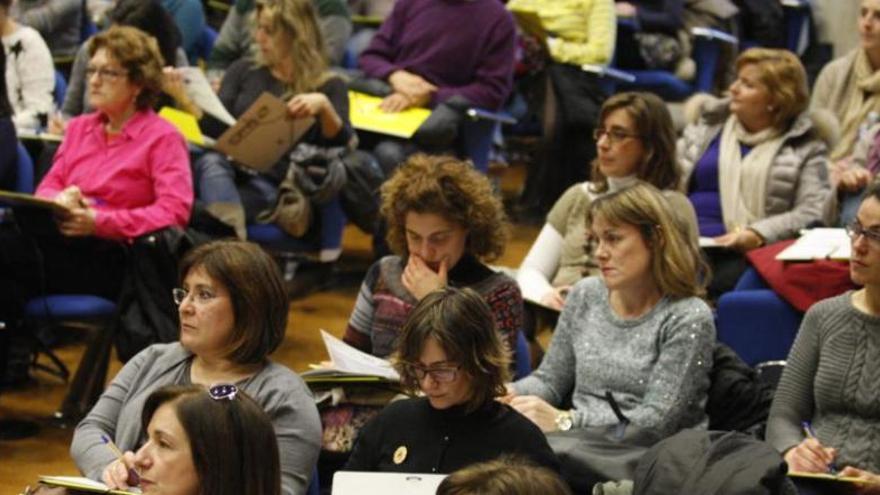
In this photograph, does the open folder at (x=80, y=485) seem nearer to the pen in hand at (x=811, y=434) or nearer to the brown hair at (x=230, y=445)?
the brown hair at (x=230, y=445)

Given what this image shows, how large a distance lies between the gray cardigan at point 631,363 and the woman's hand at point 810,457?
226 mm

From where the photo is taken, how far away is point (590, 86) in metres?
7.31

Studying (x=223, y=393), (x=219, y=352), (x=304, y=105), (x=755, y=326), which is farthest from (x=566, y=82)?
(x=223, y=393)

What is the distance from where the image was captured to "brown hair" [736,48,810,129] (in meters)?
5.19

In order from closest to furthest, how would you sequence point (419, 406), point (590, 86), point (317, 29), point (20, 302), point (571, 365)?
1. point (419, 406)
2. point (571, 365)
3. point (20, 302)
4. point (317, 29)
5. point (590, 86)

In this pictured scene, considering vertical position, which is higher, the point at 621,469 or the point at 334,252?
the point at 621,469

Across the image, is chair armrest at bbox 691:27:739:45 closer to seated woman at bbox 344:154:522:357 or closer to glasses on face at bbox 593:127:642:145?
glasses on face at bbox 593:127:642:145

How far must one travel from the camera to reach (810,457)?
3.47m

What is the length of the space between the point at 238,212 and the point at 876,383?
8.25 feet

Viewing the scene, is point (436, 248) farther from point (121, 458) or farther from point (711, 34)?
point (711, 34)

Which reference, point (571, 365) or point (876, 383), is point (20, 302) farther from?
Result: point (876, 383)

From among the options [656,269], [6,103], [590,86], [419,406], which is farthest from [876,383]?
[590,86]

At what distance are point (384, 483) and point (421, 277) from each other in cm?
94

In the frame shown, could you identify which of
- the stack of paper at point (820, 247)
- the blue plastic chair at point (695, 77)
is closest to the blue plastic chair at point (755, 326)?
the stack of paper at point (820, 247)
